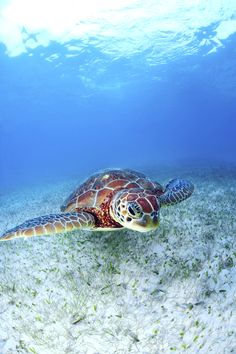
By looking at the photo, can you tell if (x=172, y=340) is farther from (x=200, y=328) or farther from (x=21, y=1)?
(x=21, y=1)

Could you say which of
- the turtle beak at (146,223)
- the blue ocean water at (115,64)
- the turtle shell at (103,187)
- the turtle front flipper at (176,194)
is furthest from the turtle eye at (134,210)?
the blue ocean water at (115,64)

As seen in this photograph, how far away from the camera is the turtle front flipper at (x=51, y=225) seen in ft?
18.4

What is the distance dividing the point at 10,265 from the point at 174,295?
4146 mm

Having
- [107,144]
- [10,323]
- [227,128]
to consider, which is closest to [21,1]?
[10,323]

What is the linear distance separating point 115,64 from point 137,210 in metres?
47.7

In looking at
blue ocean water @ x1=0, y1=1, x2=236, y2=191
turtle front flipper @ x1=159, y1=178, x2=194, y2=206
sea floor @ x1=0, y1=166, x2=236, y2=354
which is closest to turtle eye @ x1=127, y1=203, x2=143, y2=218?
sea floor @ x1=0, y1=166, x2=236, y2=354

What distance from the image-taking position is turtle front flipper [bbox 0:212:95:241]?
562 cm

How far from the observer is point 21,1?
3050cm

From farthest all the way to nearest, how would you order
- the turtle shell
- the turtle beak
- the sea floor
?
the turtle shell → the turtle beak → the sea floor

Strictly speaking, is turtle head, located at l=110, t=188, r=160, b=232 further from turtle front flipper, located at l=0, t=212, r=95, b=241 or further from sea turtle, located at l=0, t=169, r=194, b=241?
turtle front flipper, located at l=0, t=212, r=95, b=241

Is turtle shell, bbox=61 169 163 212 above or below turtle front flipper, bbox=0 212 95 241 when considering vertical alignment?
above

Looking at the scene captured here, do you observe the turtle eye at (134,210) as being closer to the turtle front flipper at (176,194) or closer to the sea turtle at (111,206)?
the sea turtle at (111,206)

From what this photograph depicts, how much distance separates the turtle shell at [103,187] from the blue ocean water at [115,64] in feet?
Answer: 101

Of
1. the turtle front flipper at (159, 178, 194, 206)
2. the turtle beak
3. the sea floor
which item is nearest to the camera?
the sea floor
